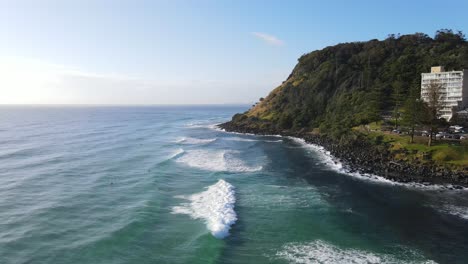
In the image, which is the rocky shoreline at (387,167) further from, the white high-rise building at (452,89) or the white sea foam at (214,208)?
the white high-rise building at (452,89)

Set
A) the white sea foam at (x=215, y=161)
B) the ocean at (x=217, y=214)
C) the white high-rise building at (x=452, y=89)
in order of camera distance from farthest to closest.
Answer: the white high-rise building at (x=452, y=89) → the white sea foam at (x=215, y=161) → the ocean at (x=217, y=214)

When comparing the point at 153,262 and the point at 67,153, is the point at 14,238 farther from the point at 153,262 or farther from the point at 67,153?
the point at 67,153

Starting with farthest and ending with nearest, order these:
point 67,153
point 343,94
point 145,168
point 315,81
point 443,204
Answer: point 315,81 < point 343,94 < point 67,153 < point 145,168 < point 443,204

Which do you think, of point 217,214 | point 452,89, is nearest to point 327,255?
point 217,214

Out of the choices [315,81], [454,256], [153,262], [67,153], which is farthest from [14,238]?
[315,81]

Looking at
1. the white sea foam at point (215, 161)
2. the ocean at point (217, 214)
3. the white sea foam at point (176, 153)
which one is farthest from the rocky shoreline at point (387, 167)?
the white sea foam at point (176, 153)

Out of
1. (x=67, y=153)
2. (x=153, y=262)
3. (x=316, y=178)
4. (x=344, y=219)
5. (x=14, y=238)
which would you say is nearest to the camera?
(x=153, y=262)

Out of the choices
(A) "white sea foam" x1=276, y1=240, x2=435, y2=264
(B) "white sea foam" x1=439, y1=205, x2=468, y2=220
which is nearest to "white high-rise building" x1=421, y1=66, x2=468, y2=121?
(B) "white sea foam" x1=439, y1=205, x2=468, y2=220

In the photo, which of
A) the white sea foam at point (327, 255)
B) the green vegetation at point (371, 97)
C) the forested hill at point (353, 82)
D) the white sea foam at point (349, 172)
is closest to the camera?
the white sea foam at point (327, 255)
